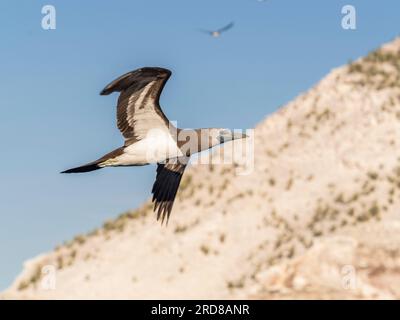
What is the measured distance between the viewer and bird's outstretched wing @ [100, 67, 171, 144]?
17.0 metres

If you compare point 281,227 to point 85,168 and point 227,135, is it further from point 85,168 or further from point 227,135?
point 85,168

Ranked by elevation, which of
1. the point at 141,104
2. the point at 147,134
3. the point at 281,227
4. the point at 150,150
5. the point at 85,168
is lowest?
the point at 85,168

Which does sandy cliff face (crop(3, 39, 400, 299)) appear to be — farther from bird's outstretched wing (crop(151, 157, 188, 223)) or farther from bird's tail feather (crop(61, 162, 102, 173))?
bird's tail feather (crop(61, 162, 102, 173))

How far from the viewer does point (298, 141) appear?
6600 centimetres

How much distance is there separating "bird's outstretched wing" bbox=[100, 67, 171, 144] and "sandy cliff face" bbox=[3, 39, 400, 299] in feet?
97.0

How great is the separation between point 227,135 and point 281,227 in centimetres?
3738

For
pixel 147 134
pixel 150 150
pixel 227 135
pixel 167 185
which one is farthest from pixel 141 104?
pixel 167 185

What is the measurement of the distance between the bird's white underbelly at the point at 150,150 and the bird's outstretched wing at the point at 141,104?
18 cm

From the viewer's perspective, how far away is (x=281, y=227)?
55188 millimetres

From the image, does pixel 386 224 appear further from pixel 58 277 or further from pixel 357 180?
pixel 58 277

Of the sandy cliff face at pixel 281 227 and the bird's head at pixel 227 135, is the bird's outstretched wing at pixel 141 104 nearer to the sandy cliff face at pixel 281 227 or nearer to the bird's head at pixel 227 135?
the bird's head at pixel 227 135

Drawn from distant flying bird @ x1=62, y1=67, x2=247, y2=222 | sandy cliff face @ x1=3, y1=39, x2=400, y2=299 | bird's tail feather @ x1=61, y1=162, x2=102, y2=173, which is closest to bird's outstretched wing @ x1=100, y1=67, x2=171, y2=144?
distant flying bird @ x1=62, y1=67, x2=247, y2=222

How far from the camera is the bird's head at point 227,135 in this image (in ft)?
60.1

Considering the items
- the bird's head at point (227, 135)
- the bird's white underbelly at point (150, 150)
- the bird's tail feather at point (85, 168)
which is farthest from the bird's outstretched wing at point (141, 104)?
the bird's head at point (227, 135)
